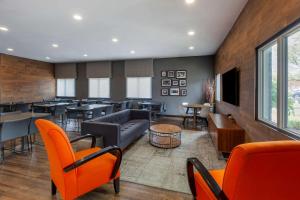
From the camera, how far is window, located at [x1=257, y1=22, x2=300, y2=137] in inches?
71.7

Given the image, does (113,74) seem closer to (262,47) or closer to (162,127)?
(162,127)

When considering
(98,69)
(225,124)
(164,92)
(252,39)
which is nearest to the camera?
(252,39)

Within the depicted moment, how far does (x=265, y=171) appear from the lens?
0.95 meters

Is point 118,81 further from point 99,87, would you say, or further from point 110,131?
point 110,131

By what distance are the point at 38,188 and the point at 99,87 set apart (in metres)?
7.23

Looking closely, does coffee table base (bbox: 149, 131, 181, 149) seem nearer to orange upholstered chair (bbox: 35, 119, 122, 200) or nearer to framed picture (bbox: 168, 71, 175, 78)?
orange upholstered chair (bbox: 35, 119, 122, 200)

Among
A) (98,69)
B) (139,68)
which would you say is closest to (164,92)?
(139,68)

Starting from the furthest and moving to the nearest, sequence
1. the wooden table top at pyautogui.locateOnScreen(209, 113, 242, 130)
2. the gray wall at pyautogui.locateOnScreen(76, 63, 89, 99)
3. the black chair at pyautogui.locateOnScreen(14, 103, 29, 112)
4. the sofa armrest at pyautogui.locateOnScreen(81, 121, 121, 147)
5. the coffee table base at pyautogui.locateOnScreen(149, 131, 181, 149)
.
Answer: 1. the gray wall at pyautogui.locateOnScreen(76, 63, 89, 99)
2. the black chair at pyautogui.locateOnScreen(14, 103, 29, 112)
3. the coffee table base at pyautogui.locateOnScreen(149, 131, 181, 149)
4. the wooden table top at pyautogui.locateOnScreen(209, 113, 242, 130)
5. the sofa armrest at pyautogui.locateOnScreen(81, 121, 121, 147)

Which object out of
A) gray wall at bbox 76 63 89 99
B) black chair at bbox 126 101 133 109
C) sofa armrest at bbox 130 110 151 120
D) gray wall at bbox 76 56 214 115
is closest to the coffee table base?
sofa armrest at bbox 130 110 151 120

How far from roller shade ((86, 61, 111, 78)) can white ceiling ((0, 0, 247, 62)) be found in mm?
2775

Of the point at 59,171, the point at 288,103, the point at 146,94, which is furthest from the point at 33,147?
the point at 146,94

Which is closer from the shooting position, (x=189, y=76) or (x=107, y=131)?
(x=107, y=131)

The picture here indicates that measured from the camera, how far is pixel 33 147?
374 cm

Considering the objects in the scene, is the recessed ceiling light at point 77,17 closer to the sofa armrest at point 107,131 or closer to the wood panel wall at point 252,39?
the sofa armrest at point 107,131
